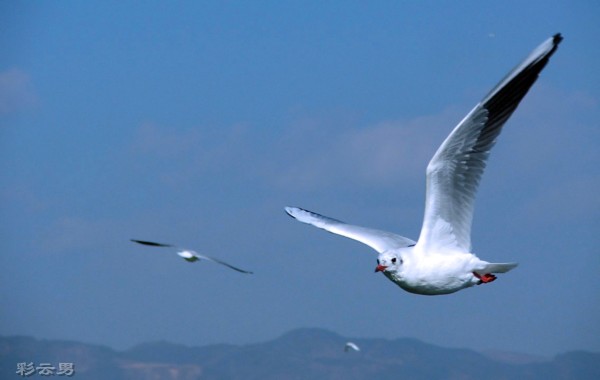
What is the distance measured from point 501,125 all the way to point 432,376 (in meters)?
66.8

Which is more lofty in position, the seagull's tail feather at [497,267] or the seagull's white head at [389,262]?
the seagull's tail feather at [497,267]

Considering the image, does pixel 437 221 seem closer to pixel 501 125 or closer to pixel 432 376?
pixel 501 125

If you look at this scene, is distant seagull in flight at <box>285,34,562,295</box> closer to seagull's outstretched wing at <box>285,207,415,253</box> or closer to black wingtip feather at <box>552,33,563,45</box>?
black wingtip feather at <box>552,33,563,45</box>

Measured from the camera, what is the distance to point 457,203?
A: 34.7ft

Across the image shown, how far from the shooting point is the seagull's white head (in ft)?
33.7

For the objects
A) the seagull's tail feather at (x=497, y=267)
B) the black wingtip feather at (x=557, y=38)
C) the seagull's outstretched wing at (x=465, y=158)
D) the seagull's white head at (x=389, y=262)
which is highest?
the black wingtip feather at (x=557, y=38)

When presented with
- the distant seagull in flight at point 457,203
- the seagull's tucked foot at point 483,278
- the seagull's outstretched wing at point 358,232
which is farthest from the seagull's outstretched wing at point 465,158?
the seagull's outstretched wing at point 358,232

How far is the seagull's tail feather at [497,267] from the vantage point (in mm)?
10547

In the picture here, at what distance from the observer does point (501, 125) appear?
33.8 ft

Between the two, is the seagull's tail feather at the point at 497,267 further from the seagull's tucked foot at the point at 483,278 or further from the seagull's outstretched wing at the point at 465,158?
the seagull's outstretched wing at the point at 465,158

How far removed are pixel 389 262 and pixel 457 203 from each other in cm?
90

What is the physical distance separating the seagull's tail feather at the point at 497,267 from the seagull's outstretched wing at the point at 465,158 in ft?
1.05

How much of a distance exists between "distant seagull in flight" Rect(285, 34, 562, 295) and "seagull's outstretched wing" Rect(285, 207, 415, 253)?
21.9 inches

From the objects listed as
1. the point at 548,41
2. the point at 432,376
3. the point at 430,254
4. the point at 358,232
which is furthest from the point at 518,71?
the point at 432,376
